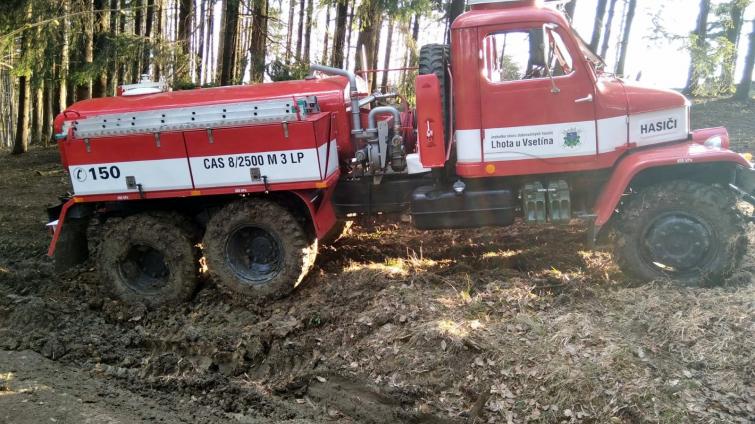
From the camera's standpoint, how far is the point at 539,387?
3.92 meters

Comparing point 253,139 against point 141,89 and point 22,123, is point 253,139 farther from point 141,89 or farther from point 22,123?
point 22,123

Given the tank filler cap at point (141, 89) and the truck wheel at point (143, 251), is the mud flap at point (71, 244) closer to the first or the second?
the truck wheel at point (143, 251)

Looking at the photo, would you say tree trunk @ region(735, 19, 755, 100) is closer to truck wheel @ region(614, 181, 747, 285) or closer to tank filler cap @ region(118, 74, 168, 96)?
truck wheel @ region(614, 181, 747, 285)

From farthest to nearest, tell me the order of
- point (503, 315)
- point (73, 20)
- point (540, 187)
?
1. point (73, 20)
2. point (540, 187)
3. point (503, 315)

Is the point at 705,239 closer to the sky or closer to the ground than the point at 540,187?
closer to the ground

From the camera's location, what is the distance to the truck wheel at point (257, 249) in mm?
5793

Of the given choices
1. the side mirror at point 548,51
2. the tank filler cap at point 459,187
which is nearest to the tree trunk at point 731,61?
the side mirror at point 548,51

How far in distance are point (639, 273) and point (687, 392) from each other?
5.91 feet

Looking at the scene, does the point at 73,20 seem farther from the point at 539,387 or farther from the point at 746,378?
the point at 746,378

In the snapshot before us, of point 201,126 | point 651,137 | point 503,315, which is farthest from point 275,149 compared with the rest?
point 651,137

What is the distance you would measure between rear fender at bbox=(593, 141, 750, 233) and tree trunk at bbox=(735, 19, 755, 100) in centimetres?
1605

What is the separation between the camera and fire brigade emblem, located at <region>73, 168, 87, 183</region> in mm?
5859

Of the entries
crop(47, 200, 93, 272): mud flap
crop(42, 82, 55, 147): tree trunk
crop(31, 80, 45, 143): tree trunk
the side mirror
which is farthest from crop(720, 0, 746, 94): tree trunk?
crop(31, 80, 45, 143): tree trunk

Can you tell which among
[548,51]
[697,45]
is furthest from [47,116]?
[697,45]
